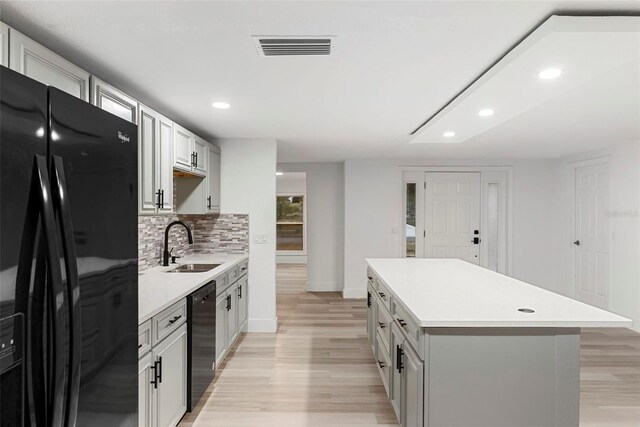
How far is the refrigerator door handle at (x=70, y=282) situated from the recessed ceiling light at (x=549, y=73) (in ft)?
7.48

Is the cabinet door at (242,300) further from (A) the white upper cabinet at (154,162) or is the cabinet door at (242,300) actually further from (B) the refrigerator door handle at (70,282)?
(B) the refrigerator door handle at (70,282)

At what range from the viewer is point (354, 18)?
160 cm

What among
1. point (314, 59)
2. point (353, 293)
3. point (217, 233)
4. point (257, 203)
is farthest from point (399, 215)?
point (314, 59)

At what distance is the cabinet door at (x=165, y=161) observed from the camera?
2.82 meters

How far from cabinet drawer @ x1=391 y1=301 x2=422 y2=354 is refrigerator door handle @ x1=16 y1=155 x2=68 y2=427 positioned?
144 cm

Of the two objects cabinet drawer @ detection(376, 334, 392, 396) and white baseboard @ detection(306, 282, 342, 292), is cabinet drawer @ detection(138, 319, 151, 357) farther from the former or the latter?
white baseboard @ detection(306, 282, 342, 292)

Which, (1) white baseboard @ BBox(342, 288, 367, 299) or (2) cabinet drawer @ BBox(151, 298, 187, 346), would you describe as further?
(1) white baseboard @ BBox(342, 288, 367, 299)

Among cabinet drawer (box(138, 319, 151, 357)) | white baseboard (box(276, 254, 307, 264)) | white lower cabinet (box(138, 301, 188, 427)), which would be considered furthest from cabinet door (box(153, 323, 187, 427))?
white baseboard (box(276, 254, 307, 264))

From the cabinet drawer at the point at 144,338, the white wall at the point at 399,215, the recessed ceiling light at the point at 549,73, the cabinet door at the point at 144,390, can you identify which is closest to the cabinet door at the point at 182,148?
the cabinet drawer at the point at 144,338

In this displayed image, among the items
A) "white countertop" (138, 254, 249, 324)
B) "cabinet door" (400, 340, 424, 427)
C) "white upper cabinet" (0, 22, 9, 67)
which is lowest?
"cabinet door" (400, 340, 424, 427)

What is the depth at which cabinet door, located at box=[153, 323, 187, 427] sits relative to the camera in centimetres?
204

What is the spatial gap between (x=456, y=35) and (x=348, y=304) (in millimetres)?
4545

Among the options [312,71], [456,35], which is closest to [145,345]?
[312,71]

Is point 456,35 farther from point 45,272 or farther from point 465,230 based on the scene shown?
point 465,230
